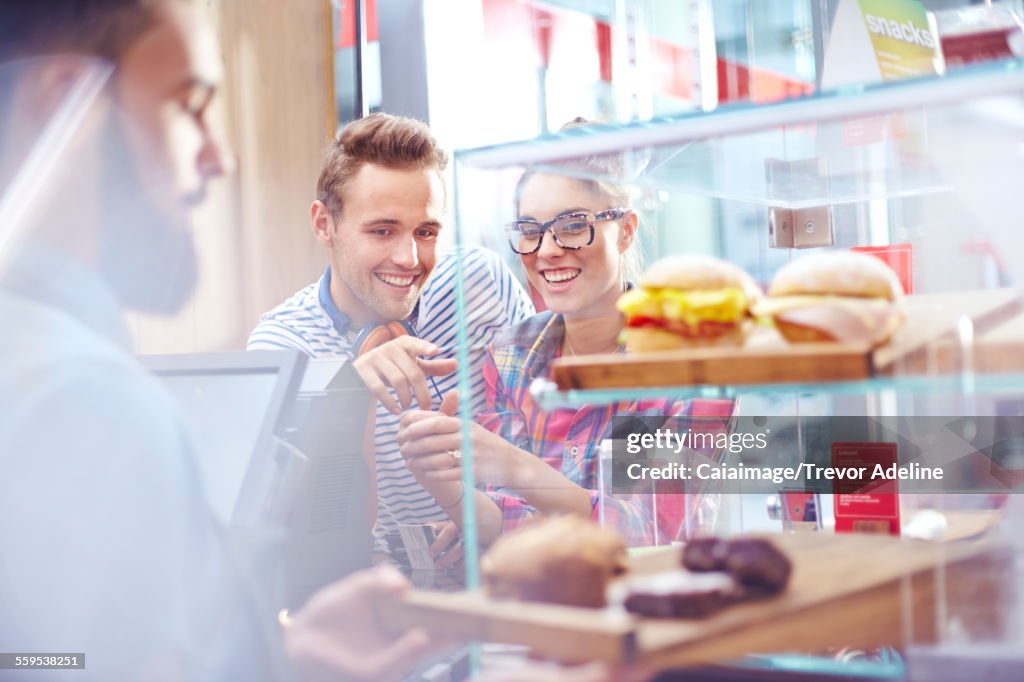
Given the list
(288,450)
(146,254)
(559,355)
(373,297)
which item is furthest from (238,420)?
(146,254)

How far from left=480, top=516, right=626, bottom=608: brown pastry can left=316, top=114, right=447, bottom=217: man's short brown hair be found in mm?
1548

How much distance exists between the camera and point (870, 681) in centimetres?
92

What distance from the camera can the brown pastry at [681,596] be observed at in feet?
2.56

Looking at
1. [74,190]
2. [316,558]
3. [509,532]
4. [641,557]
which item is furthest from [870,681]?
[74,190]

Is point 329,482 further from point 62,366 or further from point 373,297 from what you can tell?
point 373,297

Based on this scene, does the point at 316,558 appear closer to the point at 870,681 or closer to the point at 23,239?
the point at 23,239

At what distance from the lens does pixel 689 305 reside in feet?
3.16

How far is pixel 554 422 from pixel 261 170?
1955 millimetres

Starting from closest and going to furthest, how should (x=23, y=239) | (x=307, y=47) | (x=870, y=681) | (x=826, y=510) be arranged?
(x=870, y=681), (x=826, y=510), (x=23, y=239), (x=307, y=47)

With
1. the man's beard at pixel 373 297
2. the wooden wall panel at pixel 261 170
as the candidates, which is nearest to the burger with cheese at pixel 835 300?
the man's beard at pixel 373 297

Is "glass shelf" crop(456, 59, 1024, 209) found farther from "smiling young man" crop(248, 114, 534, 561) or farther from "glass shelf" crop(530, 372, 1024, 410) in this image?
"smiling young man" crop(248, 114, 534, 561)

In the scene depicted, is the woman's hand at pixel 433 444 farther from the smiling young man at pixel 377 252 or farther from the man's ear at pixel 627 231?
the smiling young man at pixel 377 252

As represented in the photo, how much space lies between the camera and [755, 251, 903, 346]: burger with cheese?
2.89 feet

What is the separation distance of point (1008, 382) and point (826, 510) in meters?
0.53
